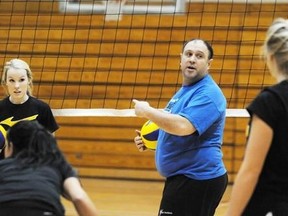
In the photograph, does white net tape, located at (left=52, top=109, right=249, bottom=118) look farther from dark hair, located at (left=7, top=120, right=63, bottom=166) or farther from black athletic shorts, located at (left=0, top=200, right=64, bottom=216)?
black athletic shorts, located at (left=0, top=200, right=64, bottom=216)

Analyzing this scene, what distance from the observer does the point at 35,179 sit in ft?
7.02

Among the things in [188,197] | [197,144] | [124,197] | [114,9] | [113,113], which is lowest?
[124,197]

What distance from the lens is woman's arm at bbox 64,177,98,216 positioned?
2.16 metres

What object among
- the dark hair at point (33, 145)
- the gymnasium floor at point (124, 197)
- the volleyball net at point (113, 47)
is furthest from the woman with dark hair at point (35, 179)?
the volleyball net at point (113, 47)

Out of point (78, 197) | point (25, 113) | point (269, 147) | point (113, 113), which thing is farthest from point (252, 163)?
point (113, 113)

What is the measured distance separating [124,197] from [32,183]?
4666 millimetres

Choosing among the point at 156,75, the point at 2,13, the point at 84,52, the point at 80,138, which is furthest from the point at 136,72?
the point at 2,13

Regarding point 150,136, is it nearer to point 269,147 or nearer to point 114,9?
point 269,147

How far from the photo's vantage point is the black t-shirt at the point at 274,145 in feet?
6.58

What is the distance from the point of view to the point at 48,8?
7.86 m

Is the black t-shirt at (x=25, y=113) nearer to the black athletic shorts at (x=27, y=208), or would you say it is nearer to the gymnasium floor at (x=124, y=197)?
the black athletic shorts at (x=27, y=208)

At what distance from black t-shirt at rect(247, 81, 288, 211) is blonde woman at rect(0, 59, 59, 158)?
7.02ft

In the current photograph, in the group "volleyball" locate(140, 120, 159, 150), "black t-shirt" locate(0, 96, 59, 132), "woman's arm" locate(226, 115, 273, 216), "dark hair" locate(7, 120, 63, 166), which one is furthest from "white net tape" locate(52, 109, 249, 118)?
"woman's arm" locate(226, 115, 273, 216)

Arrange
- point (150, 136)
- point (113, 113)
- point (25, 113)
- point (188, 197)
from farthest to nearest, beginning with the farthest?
point (113, 113) < point (25, 113) < point (150, 136) < point (188, 197)
